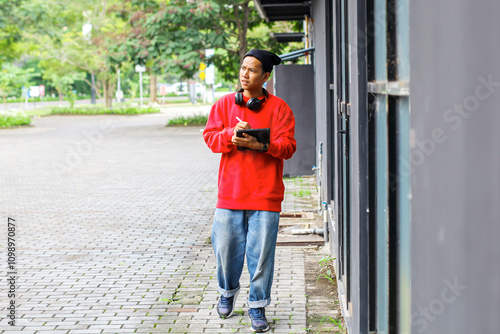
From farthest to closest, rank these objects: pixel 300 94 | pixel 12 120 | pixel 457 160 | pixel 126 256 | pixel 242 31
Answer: pixel 12 120, pixel 242 31, pixel 300 94, pixel 126 256, pixel 457 160

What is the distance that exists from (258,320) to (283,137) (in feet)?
3.85

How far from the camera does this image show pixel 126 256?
22.4 feet

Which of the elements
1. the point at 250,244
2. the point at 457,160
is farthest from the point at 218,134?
the point at 457,160

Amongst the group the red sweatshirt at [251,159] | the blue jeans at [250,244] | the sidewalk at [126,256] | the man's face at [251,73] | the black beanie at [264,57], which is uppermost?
the black beanie at [264,57]

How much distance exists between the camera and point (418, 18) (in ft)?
6.09

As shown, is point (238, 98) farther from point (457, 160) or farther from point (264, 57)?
point (457, 160)

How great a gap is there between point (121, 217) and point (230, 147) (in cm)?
504

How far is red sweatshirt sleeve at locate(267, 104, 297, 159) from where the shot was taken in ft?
13.8

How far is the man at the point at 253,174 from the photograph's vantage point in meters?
4.28

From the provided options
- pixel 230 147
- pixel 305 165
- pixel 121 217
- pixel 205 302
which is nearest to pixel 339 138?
pixel 230 147

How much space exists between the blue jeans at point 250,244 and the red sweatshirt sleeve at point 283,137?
38 centimetres

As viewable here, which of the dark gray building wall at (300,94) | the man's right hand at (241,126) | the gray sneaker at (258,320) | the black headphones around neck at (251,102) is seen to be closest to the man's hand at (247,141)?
the man's right hand at (241,126)

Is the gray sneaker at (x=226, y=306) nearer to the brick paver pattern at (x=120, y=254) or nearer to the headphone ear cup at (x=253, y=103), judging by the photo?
the brick paver pattern at (x=120, y=254)

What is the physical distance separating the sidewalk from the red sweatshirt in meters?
0.87
